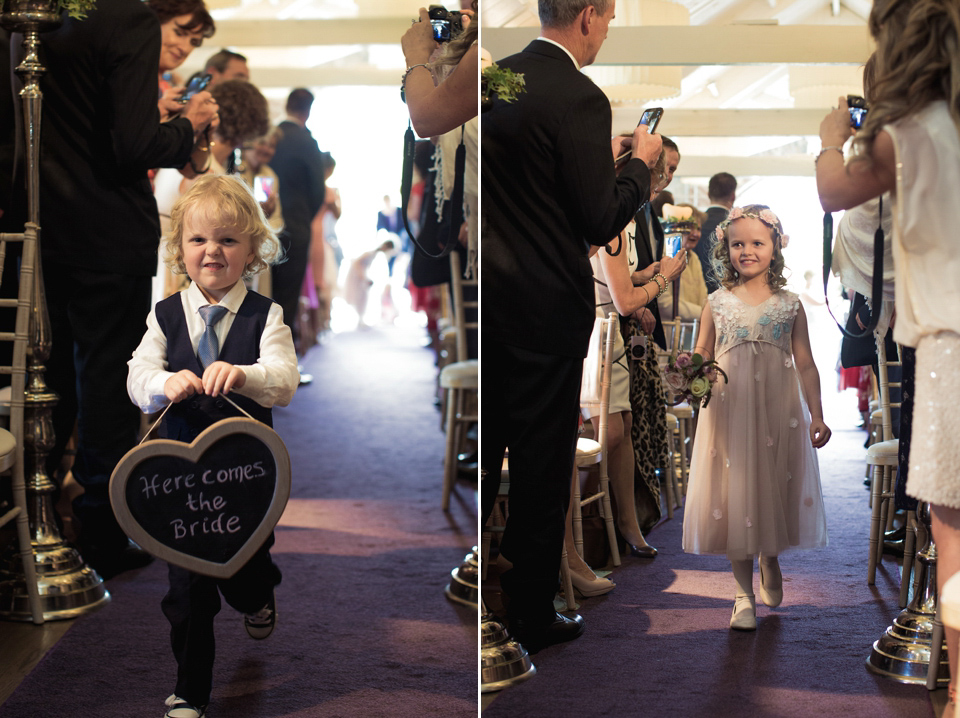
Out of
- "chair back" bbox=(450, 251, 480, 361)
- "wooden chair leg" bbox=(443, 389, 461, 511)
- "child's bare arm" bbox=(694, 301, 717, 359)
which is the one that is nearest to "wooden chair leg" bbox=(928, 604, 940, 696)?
"child's bare arm" bbox=(694, 301, 717, 359)

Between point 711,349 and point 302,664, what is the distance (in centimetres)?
126

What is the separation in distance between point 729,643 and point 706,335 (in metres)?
0.57

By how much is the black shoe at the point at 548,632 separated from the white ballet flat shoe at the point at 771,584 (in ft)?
1.16

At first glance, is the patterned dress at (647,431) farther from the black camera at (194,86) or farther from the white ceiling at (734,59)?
the black camera at (194,86)

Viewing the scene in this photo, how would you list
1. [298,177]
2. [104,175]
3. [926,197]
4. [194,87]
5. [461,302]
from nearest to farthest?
[926,197], [104,175], [194,87], [298,177], [461,302]

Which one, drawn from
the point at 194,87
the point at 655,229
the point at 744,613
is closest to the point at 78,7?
the point at 194,87

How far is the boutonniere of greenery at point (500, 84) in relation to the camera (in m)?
1.84

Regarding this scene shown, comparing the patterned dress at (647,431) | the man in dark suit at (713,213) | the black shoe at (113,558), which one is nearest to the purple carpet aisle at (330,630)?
the black shoe at (113,558)

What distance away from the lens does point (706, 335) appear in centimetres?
178

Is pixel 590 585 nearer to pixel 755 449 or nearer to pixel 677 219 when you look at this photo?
pixel 755 449

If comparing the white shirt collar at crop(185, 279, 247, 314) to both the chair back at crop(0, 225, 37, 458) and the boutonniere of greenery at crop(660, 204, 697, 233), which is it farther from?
the boutonniere of greenery at crop(660, 204, 697, 233)

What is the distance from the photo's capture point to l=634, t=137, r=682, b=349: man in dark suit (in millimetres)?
1796

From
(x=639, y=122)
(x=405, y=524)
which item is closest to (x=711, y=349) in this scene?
(x=639, y=122)

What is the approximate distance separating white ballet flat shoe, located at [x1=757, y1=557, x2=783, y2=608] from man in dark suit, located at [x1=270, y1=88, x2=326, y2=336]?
1312mm
